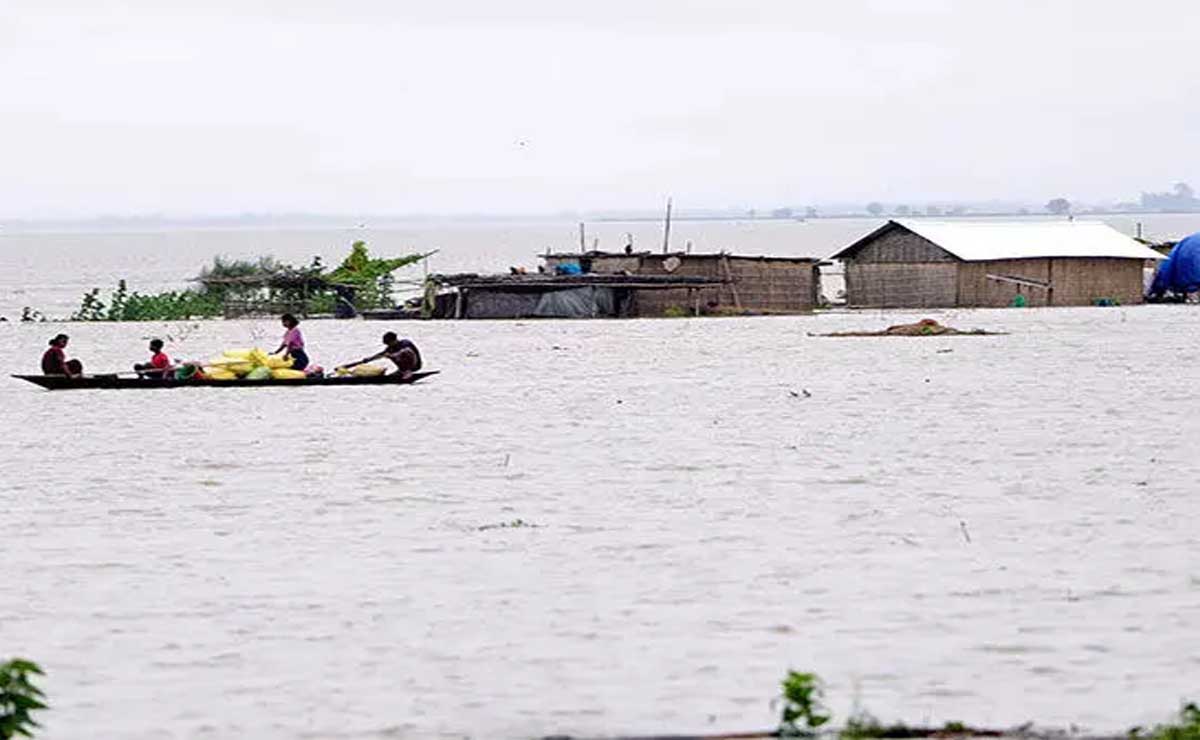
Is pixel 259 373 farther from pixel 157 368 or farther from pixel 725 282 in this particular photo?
pixel 725 282

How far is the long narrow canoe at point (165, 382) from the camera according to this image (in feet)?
77.0

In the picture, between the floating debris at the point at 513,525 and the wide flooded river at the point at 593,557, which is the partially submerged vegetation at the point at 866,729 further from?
the floating debris at the point at 513,525

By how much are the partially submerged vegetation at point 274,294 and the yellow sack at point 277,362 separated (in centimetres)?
1906

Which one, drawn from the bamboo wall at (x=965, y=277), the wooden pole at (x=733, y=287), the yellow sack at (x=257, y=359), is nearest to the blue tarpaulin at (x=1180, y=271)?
the bamboo wall at (x=965, y=277)

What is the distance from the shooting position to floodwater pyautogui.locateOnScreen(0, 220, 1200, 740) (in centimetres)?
884

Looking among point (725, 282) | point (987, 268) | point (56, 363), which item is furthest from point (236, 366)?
point (987, 268)

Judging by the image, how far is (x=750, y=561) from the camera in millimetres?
12117

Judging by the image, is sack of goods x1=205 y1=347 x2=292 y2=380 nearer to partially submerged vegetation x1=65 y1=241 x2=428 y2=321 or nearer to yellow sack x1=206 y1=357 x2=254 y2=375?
yellow sack x1=206 y1=357 x2=254 y2=375

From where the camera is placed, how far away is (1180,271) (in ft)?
148

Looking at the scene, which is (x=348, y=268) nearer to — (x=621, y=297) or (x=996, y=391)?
(x=621, y=297)

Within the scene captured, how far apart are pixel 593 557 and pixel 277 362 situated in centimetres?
1258

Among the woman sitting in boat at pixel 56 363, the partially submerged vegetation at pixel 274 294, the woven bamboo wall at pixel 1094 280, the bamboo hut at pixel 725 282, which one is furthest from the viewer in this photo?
the partially submerged vegetation at pixel 274 294

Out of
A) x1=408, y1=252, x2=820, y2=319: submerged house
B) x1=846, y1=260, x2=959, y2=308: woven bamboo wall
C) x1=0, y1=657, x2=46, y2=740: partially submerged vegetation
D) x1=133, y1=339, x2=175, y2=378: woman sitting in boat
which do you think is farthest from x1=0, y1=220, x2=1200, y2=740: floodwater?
x1=846, y1=260, x2=959, y2=308: woven bamboo wall

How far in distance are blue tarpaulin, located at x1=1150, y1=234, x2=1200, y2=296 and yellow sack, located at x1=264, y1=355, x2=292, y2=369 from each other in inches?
986
